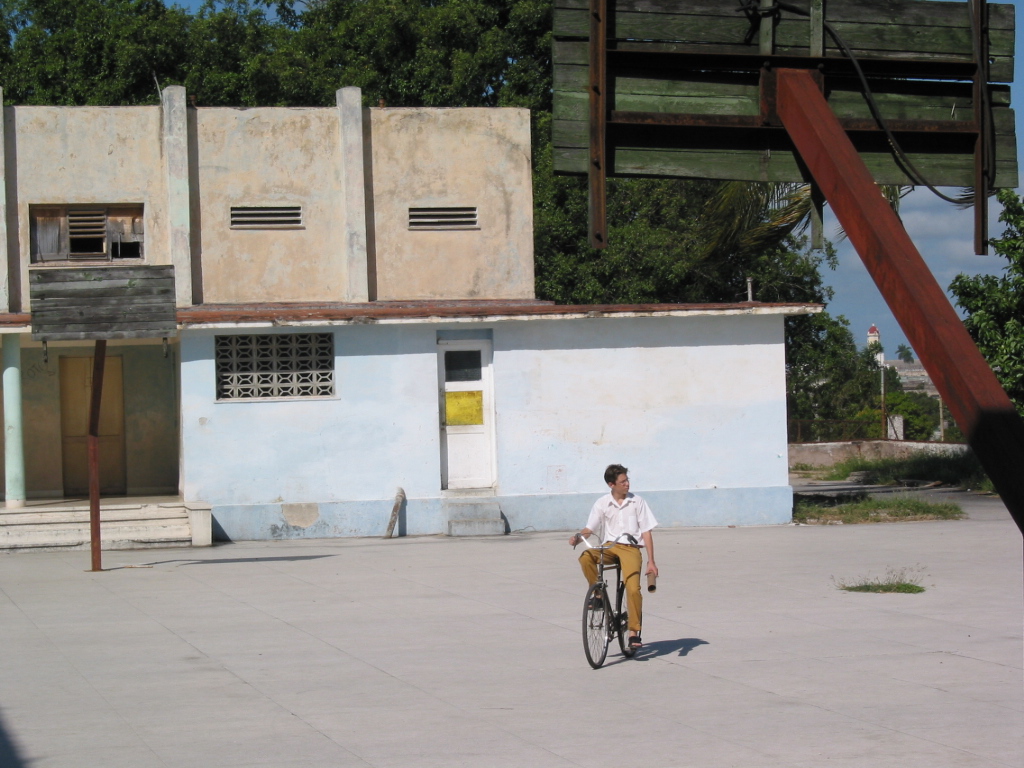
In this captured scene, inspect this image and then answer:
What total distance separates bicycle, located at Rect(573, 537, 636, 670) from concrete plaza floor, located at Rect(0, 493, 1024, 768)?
6.2 inches

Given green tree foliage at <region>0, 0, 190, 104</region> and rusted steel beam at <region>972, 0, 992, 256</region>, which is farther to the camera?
green tree foliage at <region>0, 0, 190, 104</region>

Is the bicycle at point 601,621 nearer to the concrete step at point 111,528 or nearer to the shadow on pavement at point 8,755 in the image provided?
the shadow on pavement at point 8,755

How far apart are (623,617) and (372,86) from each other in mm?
26862

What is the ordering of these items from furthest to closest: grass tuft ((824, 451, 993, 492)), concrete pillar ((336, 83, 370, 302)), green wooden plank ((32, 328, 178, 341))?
grass tuft ((824, 451, 993, 492)), concrete pillar ((336, 83, 370, 302)), green wooden plank ((32, 328, 178, 341))

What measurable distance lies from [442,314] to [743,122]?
41.1 feet

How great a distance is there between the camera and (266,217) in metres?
21.1

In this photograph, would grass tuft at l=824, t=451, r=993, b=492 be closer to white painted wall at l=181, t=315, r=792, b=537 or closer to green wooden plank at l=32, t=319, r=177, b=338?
white painted wall at l=181, t=315, r=792, b=537

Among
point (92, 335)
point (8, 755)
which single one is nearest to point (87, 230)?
point (92, 335)

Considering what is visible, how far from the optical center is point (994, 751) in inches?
261

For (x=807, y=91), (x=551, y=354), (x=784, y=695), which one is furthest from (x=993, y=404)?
(x=551, y=354)

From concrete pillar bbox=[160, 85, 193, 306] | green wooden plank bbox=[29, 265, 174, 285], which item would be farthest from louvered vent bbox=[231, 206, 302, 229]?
green wooden plank bbox=[29, 265, 174, 285]

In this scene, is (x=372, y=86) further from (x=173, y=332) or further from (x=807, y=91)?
(x=807, y=91)

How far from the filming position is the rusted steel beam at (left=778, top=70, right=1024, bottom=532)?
3945mm

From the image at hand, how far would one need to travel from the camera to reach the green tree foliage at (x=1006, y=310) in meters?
22.7
